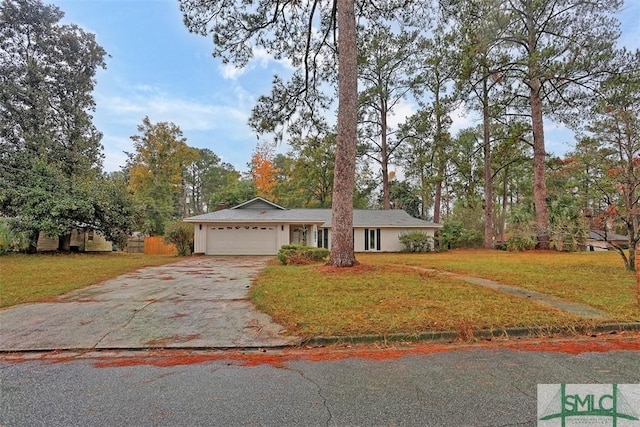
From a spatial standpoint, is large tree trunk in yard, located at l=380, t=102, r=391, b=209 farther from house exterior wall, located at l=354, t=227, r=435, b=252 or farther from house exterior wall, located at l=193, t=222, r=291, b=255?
house exterior wall, located at l=193, t=222, r=291, b=255

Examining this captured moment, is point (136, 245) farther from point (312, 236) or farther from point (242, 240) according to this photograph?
point (312, 236)

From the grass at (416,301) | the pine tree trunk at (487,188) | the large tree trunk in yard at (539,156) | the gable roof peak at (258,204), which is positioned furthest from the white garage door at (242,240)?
the large tree trunk in yard at (539,156)

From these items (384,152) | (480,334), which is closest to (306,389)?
(480,334)

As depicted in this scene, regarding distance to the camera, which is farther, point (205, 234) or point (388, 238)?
point (388, 238)

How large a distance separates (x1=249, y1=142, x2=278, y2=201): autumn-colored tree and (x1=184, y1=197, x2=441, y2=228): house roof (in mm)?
10017

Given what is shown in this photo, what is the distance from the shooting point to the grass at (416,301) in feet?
14.3

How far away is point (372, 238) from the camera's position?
2316 centimetres

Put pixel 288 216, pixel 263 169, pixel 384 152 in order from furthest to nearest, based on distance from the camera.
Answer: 1. pixel 263 169
2. pixel 384 152
3. pixel 288 216

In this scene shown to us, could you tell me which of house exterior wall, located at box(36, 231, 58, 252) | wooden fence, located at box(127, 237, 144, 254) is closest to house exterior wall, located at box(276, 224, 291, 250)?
house exterior wall, located at box(36, 231, 58, 252)

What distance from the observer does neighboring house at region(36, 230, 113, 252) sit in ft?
63.8

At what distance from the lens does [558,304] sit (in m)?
5.40

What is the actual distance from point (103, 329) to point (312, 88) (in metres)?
10.2

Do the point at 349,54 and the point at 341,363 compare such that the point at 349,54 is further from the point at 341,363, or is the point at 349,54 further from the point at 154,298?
the point at 341,363

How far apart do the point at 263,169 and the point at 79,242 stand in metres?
16.0
